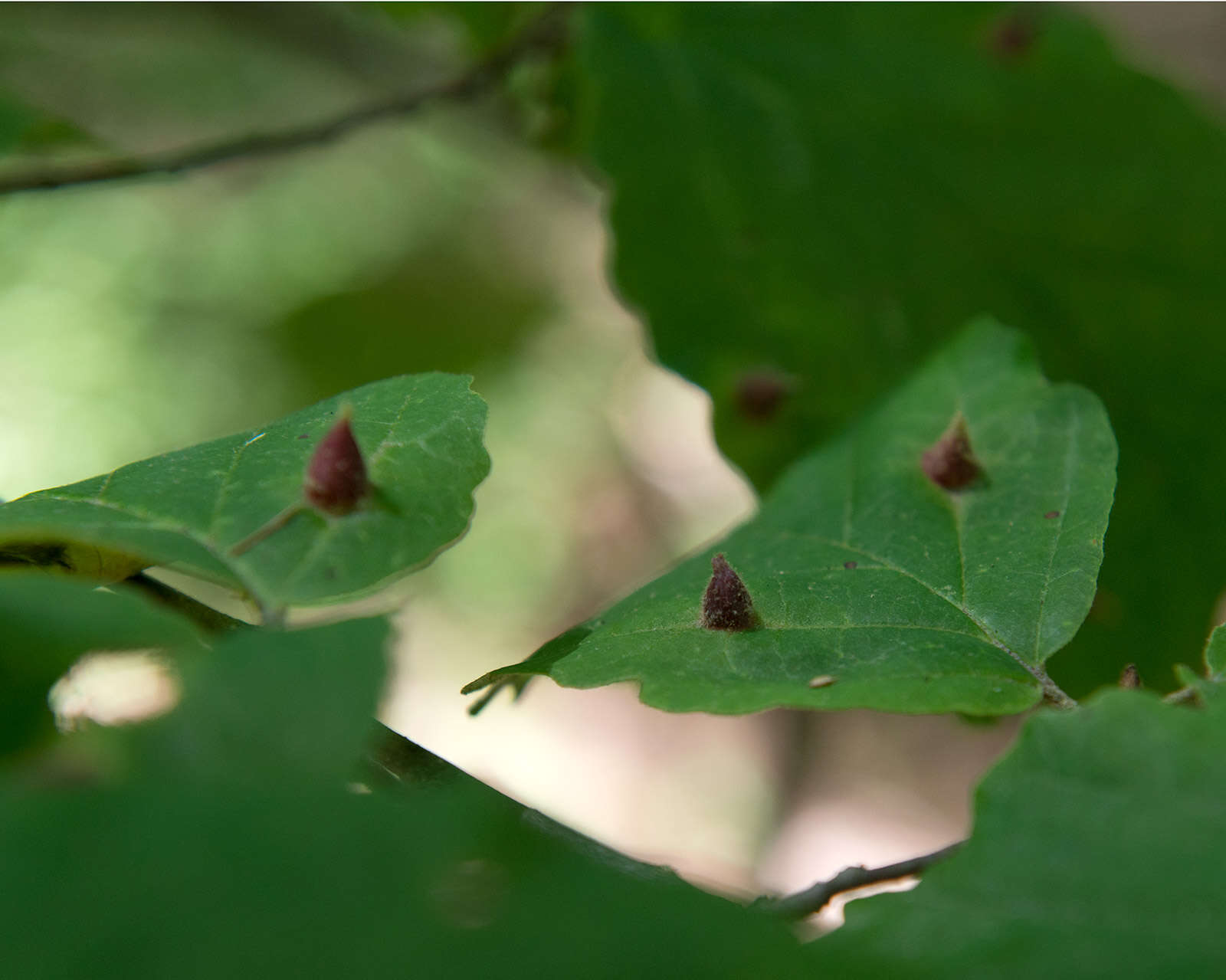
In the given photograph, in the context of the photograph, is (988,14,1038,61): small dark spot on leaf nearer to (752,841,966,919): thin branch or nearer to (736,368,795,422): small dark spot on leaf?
(736,368,795,422): small dark spot on leaf

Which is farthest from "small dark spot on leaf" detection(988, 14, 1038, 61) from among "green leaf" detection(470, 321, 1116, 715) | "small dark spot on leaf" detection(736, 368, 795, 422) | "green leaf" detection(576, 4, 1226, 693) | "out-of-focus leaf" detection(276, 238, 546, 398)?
"out-of-focus leaf" detection(276, 238, 546, 398)

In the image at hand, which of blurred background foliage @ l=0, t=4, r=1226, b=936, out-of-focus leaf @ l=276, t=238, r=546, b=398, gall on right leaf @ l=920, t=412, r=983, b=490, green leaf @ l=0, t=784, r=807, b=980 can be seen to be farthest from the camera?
out-of-focus leaf @ l=276, t=238, r=546, b=398

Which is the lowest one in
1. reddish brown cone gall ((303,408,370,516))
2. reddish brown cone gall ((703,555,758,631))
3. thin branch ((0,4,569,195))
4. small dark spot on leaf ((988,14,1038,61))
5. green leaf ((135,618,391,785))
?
thin branch ((0,4,569,195))

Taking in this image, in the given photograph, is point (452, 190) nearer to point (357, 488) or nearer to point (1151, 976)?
point (357, 488)

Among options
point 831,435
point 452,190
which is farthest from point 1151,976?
point 452,190

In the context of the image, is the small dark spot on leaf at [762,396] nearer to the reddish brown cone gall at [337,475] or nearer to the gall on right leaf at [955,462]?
the gall on right leaf at [955,462]

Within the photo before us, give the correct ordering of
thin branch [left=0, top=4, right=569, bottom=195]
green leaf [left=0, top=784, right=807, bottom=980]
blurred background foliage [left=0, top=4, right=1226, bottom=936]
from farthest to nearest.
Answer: blurred background foliage [left=0, top=4, right=1226, bottom=936] → thin branch [left=0, top=4, right=569, bottom=195] → green leaf [left=0, top=784, right=807, bottom=980]
